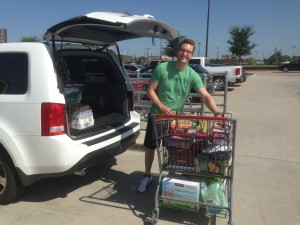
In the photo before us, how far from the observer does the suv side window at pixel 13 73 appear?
3875 mm

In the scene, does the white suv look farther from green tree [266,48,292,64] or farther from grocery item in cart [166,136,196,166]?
green tree [266,48,292,64]

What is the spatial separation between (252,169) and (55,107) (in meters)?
3.18

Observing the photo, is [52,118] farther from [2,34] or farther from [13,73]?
[2,34]

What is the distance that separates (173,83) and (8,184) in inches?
84.3

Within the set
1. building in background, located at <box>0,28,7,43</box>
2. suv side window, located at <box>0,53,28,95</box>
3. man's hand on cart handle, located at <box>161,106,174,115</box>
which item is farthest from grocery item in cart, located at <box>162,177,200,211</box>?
building in background, located at <box>0,28,7,43</box>

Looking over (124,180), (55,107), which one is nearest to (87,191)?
(124,180)

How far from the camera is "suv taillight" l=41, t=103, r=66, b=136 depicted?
370 centimetres

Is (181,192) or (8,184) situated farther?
(8,184)

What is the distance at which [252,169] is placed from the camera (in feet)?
18.0

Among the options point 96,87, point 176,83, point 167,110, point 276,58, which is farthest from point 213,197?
point 276,58

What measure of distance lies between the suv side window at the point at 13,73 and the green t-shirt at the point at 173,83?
140 centimetres

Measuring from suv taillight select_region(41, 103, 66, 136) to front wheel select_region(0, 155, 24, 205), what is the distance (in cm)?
66

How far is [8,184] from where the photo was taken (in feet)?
13.3

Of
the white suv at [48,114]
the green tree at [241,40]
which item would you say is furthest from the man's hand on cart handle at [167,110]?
the green tree at [241,40]
